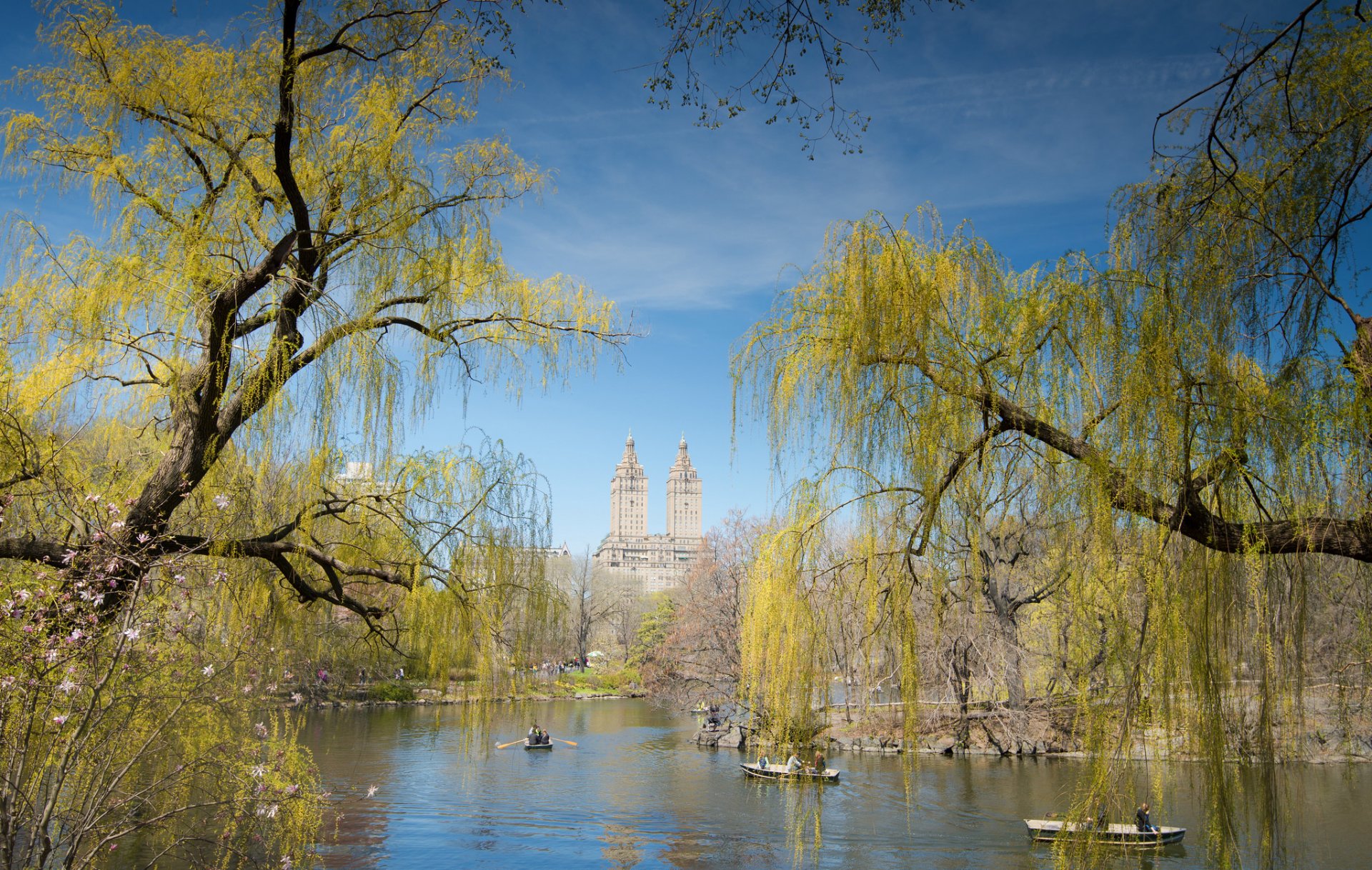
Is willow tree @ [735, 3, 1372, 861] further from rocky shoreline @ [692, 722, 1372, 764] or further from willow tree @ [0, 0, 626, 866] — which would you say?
rocky shoreline @ [692, 722, 1372, 764]

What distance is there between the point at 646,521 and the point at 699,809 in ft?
431

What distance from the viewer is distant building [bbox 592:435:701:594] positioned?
137500mm

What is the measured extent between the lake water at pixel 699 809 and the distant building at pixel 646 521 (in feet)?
373

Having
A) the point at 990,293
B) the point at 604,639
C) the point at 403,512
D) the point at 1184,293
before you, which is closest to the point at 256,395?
the point at 403,512

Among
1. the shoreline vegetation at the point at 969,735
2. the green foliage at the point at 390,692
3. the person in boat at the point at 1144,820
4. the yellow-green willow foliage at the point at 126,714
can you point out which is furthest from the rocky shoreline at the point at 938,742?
the yellow-green willow foliage at the point at 126,714

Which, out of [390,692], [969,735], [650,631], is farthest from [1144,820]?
[650,631]

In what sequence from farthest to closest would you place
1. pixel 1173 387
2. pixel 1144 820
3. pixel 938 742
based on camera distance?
pixel 938 742
pixel 1144 820
pixel 1173 387

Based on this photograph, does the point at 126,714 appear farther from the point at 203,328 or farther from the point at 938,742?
the point at 938,742

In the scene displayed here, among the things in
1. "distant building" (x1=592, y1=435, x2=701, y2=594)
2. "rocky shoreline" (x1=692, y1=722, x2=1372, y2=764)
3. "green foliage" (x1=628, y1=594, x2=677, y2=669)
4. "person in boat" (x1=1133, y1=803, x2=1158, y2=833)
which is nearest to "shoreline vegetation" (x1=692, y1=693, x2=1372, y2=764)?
"rocky shoreline" (x1=692, y1=722, x2=1372, y2=764)

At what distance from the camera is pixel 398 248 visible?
528 centimetres

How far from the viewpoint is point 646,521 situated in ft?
481

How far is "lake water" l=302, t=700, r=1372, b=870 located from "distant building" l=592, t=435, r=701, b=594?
11365cm

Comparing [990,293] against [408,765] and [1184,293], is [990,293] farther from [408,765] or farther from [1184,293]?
[408,765]

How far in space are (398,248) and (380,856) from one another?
10.2m
